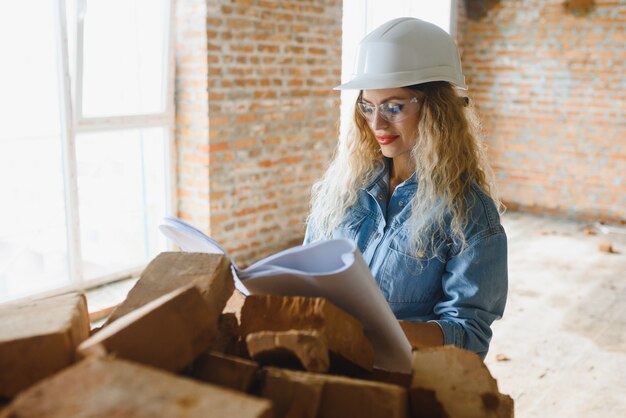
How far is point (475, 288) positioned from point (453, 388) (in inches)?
24.0

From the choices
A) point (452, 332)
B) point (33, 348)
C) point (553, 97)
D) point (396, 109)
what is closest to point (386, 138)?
point (396, 109)

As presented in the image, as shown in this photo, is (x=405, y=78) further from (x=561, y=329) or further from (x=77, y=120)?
(x=561, y=329)

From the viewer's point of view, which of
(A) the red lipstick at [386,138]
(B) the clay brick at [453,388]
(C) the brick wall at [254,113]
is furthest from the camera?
(C) the brick wall at [254,113]

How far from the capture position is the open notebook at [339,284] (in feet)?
3.35

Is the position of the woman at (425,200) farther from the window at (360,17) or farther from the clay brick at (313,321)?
the window at (360,17)

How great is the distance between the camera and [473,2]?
7312mm

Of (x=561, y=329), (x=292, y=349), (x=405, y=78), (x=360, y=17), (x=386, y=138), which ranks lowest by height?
(x=561, y=329)

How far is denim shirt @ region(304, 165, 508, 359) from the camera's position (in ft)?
5.14

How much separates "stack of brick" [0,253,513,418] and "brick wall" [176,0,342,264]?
10.7ft

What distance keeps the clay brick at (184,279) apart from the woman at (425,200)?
0.57 metres

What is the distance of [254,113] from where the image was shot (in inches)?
178

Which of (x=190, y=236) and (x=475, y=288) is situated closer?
(x=190, y=236)

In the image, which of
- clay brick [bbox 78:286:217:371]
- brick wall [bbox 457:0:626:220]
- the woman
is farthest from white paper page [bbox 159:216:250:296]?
brick wall [bbox 457:0:626:220]

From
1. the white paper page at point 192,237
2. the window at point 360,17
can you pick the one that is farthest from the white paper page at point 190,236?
the window at point 360,17
